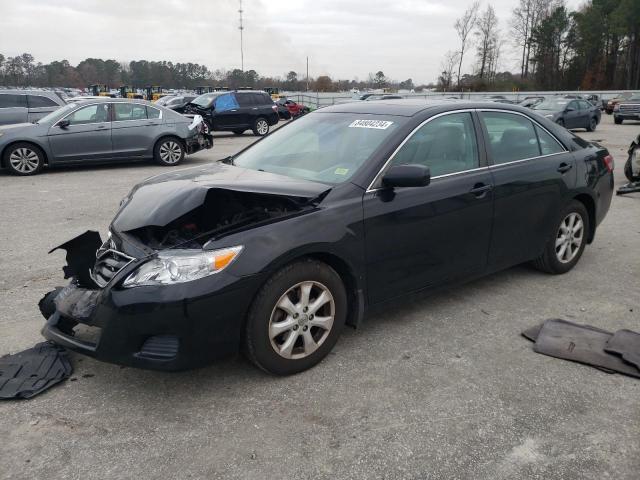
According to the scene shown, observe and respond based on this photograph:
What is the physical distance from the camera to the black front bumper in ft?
9.33

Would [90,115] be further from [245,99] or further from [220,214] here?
[245,99]

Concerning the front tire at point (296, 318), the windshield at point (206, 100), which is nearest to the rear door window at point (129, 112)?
the windshield at point (206, 100)

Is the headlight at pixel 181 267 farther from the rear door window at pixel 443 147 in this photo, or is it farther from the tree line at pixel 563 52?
the tree line at pixel 563 52

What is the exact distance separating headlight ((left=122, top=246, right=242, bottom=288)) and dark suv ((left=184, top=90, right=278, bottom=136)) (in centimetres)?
1903

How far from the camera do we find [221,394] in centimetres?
315

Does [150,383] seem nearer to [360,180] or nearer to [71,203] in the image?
[360,180]

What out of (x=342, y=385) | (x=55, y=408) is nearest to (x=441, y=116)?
(x=342, y=385)

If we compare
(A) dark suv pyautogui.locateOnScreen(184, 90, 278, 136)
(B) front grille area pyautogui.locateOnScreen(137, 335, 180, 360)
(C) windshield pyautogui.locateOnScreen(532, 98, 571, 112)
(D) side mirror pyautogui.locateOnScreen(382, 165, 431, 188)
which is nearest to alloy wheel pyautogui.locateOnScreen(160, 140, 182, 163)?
(A) dark suv pyautogui.locateOnScreen(184, 90, 278, 136)

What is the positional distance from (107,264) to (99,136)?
373 inches

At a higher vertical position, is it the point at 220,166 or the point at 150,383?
the point at 220,166

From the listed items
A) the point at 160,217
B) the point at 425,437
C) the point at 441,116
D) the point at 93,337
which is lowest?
the point at 425,437

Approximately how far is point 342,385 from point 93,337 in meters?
1.47

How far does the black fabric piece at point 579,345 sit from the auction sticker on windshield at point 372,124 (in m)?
1.84

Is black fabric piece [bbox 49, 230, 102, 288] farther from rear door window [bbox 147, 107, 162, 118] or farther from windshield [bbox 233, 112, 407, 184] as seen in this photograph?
rear door window [bbox 147, 107, 162, 118]
